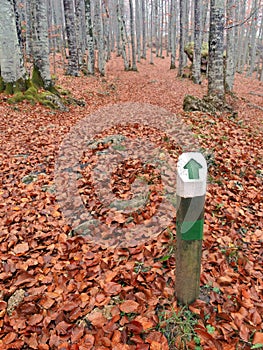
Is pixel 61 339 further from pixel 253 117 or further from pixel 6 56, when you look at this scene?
pixel 253 117

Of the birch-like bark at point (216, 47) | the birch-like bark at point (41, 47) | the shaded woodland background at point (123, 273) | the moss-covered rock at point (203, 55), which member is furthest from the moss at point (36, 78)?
the moss-covered rock at point (203, 55)

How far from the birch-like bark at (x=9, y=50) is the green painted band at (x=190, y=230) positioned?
848 cm

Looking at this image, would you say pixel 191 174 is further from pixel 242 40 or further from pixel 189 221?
pixel 242 40

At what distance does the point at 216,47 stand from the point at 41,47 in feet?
19.5

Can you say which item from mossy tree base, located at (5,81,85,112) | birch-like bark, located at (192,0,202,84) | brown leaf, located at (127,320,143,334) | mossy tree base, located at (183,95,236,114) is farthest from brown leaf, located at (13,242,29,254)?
birch-like bark, located at (192,0,202,84)

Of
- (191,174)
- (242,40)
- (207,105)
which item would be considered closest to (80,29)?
(207,105)

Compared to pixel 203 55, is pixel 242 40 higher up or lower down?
higher up

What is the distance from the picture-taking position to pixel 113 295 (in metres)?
2.41

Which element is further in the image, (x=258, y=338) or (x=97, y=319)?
(x=97, y=319)

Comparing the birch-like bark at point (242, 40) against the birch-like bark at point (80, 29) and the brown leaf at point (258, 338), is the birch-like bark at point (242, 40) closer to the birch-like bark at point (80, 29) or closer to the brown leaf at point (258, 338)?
the birch-like bark at point (80, 29)

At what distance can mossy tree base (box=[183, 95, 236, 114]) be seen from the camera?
7814mm

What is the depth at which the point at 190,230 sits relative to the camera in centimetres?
195

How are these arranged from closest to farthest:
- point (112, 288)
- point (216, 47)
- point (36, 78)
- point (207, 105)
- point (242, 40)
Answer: point (112, 288) < point (216, 47) < point (207, 105) < point (36, 78) < point (242, 40)

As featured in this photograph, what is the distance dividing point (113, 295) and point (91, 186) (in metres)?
2.04
